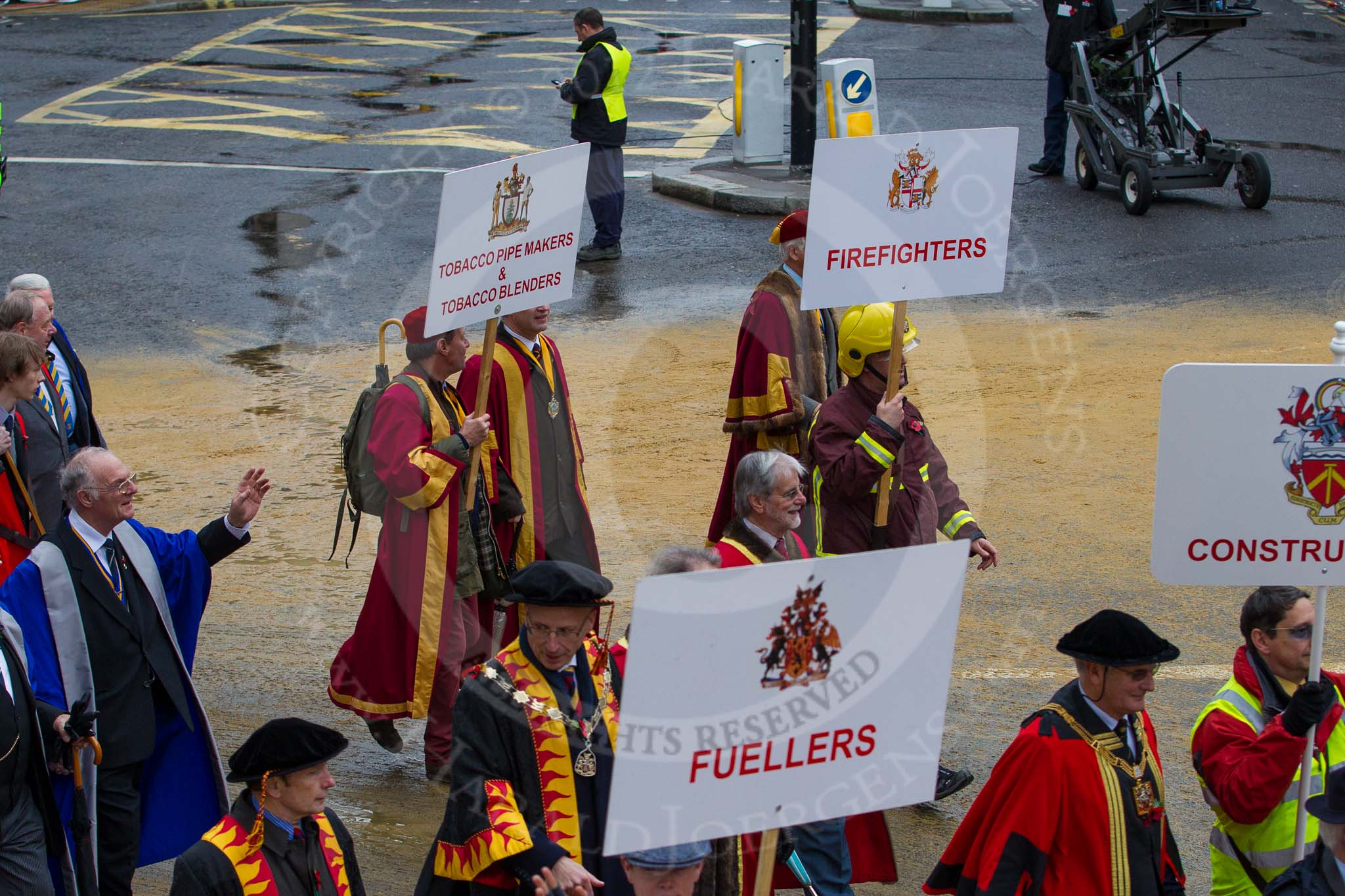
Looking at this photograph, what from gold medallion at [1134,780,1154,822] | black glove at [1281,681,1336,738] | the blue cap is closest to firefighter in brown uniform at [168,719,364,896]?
the blue cap

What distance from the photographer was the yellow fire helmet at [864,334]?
604 centimetres

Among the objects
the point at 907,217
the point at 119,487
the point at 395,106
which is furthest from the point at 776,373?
the point at 395,106

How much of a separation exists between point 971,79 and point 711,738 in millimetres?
17827

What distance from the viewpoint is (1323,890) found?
379 cm

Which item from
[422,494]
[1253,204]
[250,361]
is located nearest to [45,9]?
[250,361]

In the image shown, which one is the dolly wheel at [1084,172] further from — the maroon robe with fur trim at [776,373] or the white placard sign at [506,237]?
the white placard sign at [506,237]

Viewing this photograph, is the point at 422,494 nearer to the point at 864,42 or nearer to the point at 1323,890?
the point at 1323,890

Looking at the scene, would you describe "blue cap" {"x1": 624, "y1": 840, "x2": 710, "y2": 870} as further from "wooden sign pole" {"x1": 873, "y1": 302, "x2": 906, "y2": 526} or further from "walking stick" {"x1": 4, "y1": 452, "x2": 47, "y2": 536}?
"walking stick" {"x1": 4, "y1": 452, "x2": 47, "y2": 536}

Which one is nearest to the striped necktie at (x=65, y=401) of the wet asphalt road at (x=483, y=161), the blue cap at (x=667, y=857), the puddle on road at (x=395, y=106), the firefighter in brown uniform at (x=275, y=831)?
the wet asphalt road at (x=483, y=161)

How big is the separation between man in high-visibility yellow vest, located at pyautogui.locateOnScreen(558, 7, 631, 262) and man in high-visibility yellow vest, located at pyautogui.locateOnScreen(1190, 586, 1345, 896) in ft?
31.4

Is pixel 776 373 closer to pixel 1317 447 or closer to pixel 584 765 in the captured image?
pixel 1317 447

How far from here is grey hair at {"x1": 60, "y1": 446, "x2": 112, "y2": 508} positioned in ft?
16.8

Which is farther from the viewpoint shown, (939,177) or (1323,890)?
(939,177)

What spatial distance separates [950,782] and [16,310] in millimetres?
4272
